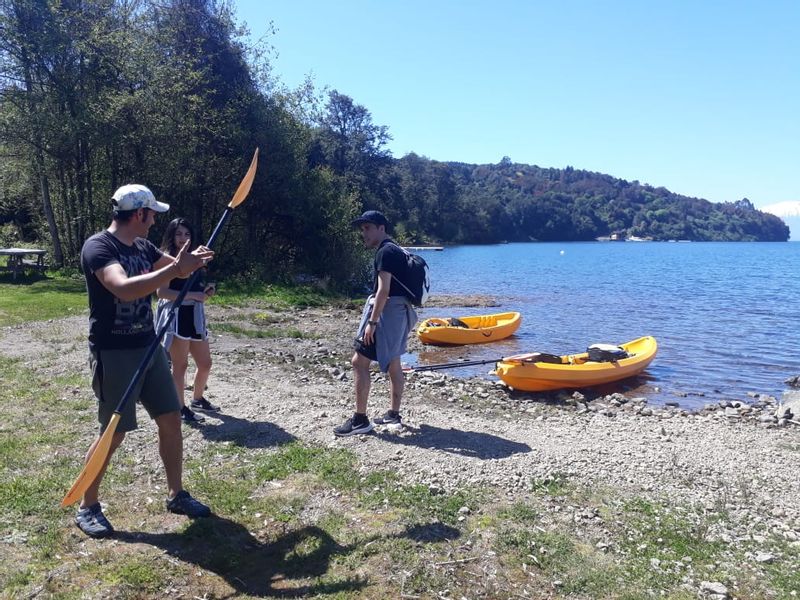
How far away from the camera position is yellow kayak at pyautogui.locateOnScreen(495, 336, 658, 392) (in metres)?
11.6

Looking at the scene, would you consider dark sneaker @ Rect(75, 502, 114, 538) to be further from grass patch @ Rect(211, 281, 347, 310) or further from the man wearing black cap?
grass patch @ Rect(211, 281, 347, 310)

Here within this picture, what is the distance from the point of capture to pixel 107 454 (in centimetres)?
433

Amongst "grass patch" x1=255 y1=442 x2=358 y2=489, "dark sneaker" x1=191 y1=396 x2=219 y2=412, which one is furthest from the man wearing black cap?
"dark sneaker" x1=191 y1=396 x2=219 y2=412

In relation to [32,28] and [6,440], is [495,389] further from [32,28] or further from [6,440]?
[32,28]

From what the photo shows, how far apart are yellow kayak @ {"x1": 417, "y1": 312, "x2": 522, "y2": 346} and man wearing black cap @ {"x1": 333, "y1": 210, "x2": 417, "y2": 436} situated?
11.6 m

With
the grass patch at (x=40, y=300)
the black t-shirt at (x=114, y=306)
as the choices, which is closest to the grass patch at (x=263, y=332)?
the grass patch at (x=40, y=300)

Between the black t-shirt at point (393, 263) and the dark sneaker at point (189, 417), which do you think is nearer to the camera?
the black t-shirt at point (393, 263)

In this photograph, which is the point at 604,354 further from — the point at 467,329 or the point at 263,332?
the point at 263,332

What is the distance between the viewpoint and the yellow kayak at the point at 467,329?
1855 centimetres

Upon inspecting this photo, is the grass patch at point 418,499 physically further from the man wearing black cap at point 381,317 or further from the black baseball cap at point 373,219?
the black baseball cap at point 373,219

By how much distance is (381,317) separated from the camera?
22.4ft

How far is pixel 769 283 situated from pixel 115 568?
52.3 meters

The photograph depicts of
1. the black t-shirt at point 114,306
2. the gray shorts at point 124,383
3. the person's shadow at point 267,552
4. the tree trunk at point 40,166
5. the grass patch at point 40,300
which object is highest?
the tree trunk at point 40,166

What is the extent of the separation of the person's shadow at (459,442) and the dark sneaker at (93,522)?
9.74 ft
